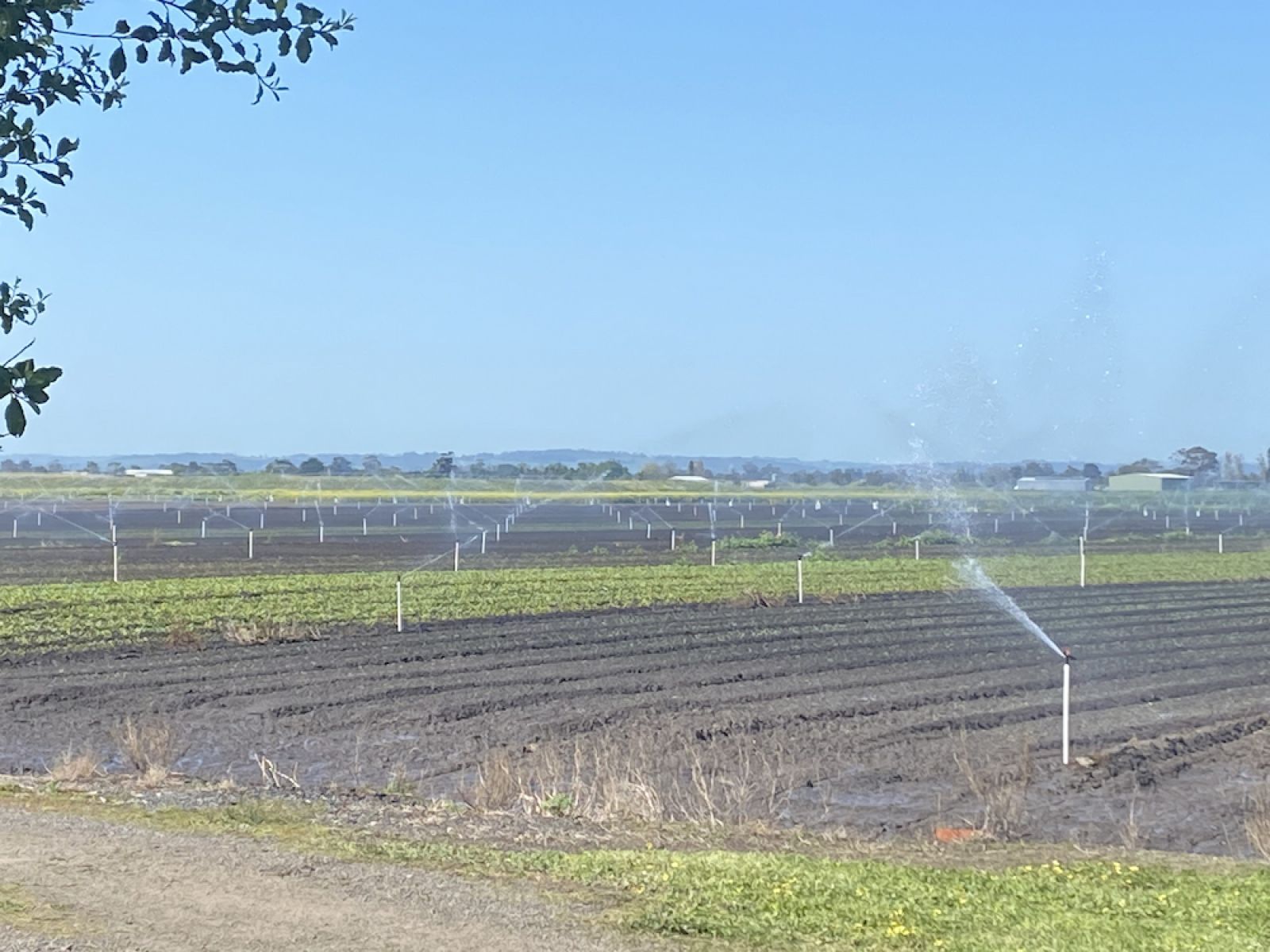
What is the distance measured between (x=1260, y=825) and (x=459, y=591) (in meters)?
26.1

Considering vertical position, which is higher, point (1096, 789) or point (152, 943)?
point (152, 943)

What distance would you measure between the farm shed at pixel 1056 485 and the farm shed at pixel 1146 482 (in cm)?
349

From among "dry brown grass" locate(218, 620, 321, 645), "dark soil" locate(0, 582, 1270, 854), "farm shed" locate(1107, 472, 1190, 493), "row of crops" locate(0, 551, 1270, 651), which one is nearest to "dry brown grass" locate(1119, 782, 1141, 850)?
"dark soil" locate(0, 582, 1270, 854)

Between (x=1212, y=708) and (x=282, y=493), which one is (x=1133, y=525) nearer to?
(x=1212, y=708)

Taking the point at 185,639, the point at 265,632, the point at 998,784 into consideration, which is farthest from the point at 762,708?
the point at 185,639

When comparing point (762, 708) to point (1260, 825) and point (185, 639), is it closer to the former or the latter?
point (1260, 825)

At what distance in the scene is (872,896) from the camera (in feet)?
26.3

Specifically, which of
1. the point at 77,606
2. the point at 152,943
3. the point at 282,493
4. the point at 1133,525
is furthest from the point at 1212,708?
the point at 282,493

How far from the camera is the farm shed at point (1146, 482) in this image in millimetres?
111375

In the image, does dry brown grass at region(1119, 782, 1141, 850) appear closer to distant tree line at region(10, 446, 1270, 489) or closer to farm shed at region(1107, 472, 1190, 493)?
distant tree line at region(10, 446, 1270, 489)

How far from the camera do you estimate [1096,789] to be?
14469 millimetres

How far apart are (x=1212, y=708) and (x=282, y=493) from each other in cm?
11542

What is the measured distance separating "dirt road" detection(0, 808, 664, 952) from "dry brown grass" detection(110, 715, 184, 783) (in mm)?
3521

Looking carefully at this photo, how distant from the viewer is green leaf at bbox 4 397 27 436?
14.8ft
